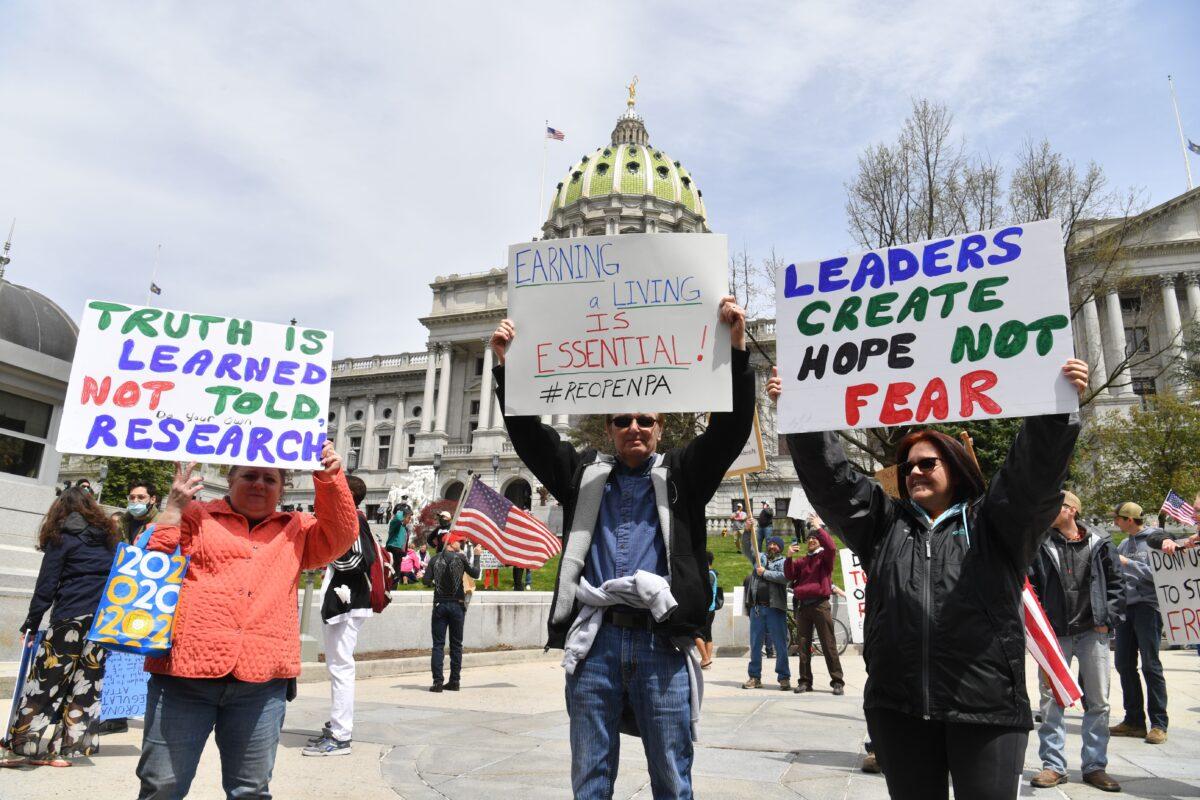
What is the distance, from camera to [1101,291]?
73.1 feet

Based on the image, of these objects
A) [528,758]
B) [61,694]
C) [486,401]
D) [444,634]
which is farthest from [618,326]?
[486,401]

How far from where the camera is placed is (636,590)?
122 inches

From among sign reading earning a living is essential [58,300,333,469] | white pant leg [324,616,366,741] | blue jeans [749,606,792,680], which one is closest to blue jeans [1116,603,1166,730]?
blue jeans [749,606,792,680]

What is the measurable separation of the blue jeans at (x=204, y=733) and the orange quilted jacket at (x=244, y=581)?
0.09 m

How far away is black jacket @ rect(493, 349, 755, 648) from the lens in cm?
315

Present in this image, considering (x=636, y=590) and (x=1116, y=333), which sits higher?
(x=1116, y=333)

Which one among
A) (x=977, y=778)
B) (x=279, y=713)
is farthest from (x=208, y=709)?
(x=977, y=778)

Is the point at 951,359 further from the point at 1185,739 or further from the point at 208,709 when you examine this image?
the point at 1185,739

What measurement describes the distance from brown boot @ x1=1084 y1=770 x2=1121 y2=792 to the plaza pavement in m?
0.08

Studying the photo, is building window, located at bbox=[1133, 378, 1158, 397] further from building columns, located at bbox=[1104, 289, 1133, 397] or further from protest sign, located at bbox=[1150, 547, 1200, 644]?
protest sign, located at bbox=[1150, 547, 1200, 644]

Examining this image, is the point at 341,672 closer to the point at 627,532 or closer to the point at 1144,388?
the point at 627,532

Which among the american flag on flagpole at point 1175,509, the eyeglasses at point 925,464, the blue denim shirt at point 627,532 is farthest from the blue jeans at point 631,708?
the american flag on flagpole at point 1175,509

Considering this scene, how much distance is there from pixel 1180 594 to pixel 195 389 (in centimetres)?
767

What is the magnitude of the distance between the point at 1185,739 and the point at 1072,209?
1759 centimetres
